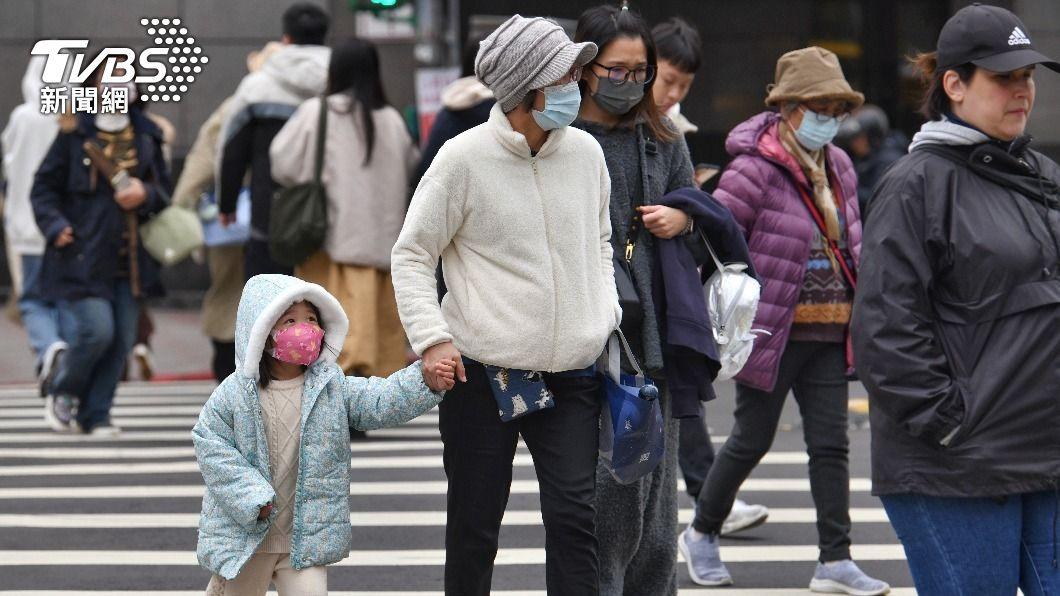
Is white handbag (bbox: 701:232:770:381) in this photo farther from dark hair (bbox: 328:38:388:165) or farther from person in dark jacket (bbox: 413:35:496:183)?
dark hair (bbox: 328:38:388:165)

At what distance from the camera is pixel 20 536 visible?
26.4 ft

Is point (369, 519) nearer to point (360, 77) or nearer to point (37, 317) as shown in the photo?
Answer: point (360, 77)

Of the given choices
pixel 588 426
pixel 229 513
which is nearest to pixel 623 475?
pixel 588 426

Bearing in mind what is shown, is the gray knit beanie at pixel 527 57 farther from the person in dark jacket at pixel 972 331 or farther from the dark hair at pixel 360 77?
the dark hair at pixel 360 77

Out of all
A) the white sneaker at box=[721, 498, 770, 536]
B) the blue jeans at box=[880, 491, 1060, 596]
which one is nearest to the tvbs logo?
the white sneaker at box=[721, 498, 770, 536]

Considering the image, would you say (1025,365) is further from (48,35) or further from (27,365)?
(48,35)

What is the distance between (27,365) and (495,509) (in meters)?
11.0

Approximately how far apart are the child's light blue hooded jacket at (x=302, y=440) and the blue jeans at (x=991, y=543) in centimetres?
139

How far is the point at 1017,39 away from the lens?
4.33 metres

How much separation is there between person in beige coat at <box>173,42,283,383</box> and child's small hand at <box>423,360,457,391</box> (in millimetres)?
6631

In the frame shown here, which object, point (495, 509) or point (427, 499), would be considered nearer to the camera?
point (495, 509)

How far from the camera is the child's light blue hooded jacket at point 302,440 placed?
16.0 ft

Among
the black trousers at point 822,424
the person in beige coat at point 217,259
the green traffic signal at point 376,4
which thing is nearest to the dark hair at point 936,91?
the black trousers at point 822,424

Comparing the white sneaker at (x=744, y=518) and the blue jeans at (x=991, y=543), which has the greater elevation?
the blue jeans at (x=991, y=543)
